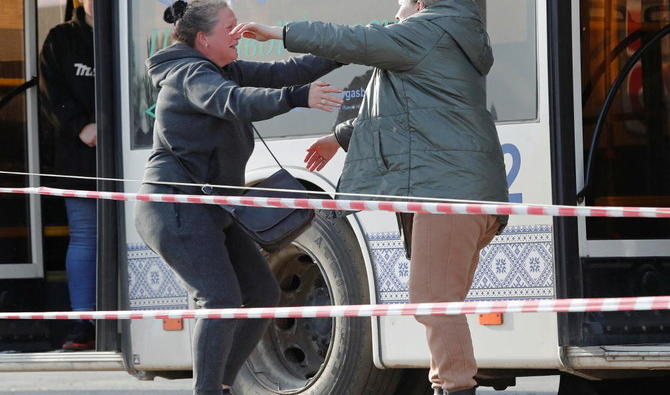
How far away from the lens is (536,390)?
25.9ft

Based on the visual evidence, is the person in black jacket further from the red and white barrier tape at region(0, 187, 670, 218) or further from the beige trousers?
the beige trousers

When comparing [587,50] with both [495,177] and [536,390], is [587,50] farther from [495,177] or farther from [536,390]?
[536,390]

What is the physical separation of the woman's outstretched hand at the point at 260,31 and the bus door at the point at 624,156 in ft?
4.55

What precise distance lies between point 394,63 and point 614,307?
1360 mm

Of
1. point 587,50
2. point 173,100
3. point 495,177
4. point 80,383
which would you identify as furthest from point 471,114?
point 80,383

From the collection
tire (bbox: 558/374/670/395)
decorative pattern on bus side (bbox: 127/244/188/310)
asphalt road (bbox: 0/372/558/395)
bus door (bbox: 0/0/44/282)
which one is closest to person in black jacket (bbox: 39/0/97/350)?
bus door (bbox: 0/0/44/282)

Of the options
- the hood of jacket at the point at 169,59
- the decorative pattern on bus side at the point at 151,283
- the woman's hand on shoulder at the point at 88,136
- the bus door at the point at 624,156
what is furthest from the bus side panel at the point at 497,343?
the woman's hand on shoulder at the point at 88,136

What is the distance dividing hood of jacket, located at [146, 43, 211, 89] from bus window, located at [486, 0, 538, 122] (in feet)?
3.68

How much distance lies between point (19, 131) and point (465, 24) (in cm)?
362

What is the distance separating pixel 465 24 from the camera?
468 cm

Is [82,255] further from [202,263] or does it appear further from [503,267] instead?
[503,267]

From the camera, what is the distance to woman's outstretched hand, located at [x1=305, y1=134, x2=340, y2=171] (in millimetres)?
5188

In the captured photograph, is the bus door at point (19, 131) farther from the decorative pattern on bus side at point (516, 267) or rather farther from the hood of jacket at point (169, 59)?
the decorative pattern on bus side at point (516, 267)

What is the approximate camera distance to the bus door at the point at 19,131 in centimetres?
752
